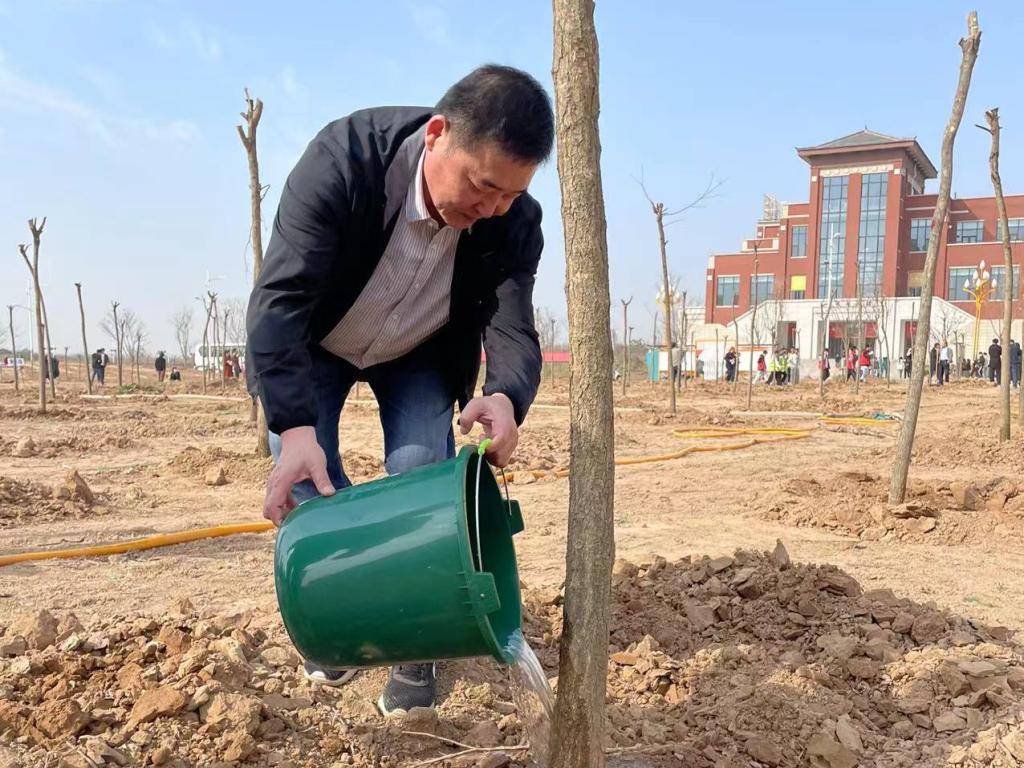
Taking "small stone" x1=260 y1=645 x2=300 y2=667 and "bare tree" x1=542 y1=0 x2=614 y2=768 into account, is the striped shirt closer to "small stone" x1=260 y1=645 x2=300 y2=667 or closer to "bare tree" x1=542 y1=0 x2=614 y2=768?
"bare tree" x1=542 y1=0 x2=614 y2=768

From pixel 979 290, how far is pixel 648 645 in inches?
1304

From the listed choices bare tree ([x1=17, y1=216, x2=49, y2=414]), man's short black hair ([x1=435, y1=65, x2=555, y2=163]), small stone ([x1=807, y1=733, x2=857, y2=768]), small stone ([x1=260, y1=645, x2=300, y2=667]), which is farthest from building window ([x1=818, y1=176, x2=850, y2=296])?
man's short black hair ([x1=435, y1=65, x2=555, y2=163])

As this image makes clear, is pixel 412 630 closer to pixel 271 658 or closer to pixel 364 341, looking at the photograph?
pixel 364 341

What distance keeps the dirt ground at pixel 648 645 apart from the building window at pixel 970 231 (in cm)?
4772

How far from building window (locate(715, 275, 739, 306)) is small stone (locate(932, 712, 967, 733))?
48042 mm

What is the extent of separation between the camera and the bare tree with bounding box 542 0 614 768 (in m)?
1.79

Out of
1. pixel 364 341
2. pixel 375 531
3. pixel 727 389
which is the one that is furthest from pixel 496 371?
pixel 727 389

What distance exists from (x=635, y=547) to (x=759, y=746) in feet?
7.76

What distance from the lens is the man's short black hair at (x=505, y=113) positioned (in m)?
1.64

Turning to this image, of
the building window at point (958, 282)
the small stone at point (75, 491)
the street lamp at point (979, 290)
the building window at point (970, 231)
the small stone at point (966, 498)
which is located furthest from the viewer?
the building window at point (970, 231)

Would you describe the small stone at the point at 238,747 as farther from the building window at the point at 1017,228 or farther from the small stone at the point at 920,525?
the building window at the point at 1017,228

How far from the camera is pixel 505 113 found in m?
1.63

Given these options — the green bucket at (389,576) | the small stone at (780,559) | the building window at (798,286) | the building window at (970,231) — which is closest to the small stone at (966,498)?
the small stone at (780,559)

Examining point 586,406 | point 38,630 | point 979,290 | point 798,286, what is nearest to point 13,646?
point 38,630
